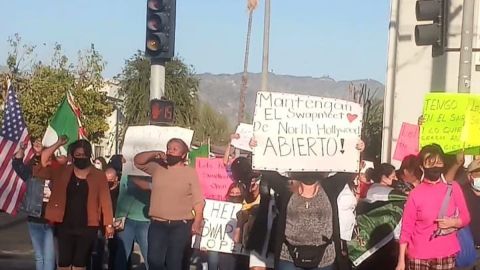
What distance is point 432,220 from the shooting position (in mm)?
7727

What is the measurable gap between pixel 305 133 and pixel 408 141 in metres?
3.08

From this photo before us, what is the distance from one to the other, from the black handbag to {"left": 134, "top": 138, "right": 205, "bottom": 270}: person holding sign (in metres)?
2.51

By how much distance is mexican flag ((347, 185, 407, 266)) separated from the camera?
9.38 m

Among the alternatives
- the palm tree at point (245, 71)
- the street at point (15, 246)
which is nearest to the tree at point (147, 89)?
the palm tree at point (245, 71)

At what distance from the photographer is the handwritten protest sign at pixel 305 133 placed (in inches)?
326

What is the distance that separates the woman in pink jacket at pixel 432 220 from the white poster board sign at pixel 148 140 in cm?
405

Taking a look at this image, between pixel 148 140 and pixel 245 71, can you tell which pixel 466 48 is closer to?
Answer: pixel 148 140

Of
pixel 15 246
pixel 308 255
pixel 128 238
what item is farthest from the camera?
pixel 15 246

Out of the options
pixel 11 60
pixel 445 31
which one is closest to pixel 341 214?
pixel 445 31

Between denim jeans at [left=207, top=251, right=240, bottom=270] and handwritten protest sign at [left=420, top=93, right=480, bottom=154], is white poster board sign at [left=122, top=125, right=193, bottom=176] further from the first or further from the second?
handwritten protest sign at [left=420, top=93, right=480, bottom=154]

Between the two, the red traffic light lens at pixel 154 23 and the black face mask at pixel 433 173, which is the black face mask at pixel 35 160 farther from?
the red traffic light lens at pixel 154 23

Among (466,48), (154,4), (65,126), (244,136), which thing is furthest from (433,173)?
(154,4)

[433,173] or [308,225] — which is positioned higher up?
→ [433,173]

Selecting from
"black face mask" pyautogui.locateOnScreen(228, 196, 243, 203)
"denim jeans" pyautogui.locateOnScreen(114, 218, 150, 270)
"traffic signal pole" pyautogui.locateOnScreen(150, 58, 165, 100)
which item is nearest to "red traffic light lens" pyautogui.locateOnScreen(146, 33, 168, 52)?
"traffic signal pole" pyautogui.locateOnScreen(150, 58, 165, 100)
